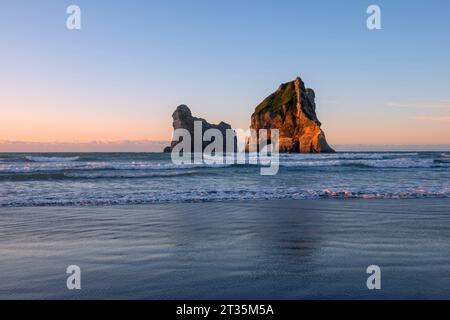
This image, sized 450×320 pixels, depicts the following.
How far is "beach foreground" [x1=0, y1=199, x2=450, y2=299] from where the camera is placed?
162 inches

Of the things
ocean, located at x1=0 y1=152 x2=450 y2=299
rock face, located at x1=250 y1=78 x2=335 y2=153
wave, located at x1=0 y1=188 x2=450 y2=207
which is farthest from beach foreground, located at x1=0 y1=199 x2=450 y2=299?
rock face, located at x1=250 y1=78 x2=335 y2=153

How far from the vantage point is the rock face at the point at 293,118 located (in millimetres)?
99688

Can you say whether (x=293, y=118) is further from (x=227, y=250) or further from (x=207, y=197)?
(x=227, y=250)

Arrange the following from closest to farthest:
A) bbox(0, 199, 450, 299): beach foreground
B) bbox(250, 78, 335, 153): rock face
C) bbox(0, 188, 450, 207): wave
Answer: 1. bbox(0, 199, 450, 299): beach foreground
2. bbox(0, 188, 450, 207): wave
3. bbox(250, 78, 335, 153): rock face

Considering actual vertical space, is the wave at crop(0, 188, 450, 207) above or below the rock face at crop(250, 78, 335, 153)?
below

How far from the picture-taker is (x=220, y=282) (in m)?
4.35

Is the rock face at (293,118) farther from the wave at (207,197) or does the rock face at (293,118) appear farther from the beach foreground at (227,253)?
the beach foreground at (227,253)

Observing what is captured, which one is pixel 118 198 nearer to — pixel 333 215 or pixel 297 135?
pixel 333 215

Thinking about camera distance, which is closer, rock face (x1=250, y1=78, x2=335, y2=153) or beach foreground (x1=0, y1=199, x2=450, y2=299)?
beach foreground (x1=0, y1=199, x2=450, y2=299)

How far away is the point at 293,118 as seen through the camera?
4503 inches

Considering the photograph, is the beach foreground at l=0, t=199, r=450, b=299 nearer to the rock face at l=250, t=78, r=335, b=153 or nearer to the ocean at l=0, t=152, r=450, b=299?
the ocean at l=0, t=152, r=450, b=299

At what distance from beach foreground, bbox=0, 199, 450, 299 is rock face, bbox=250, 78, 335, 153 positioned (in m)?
90.2
